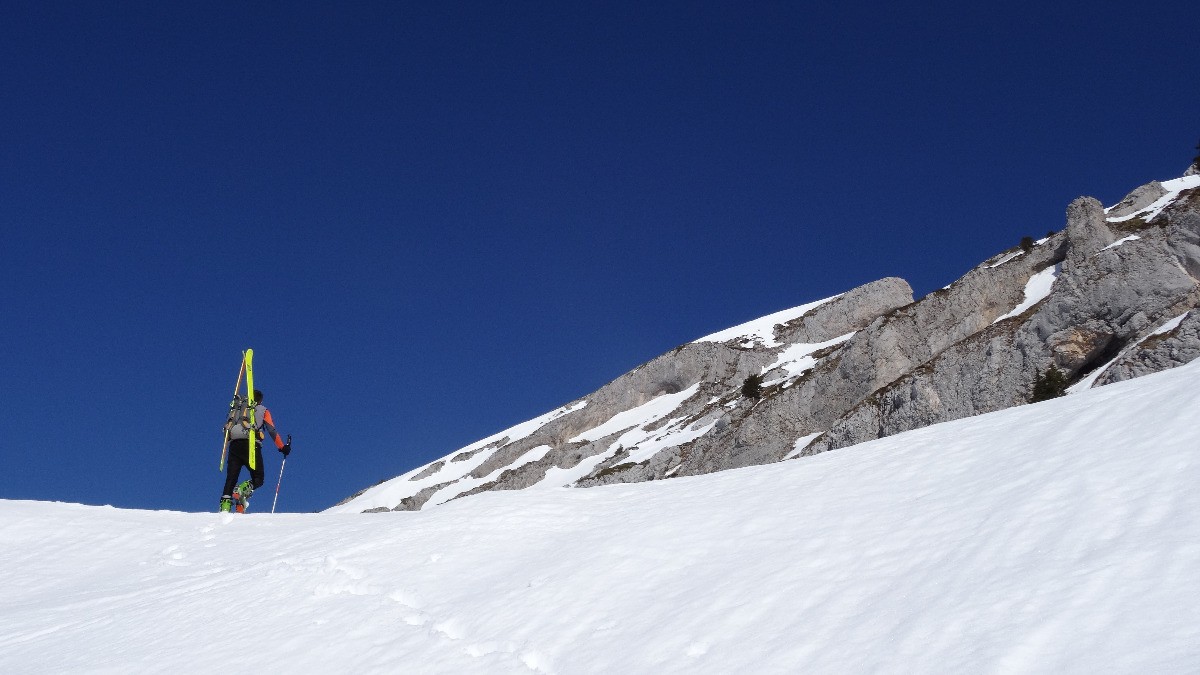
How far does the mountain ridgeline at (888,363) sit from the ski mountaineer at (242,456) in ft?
55.6

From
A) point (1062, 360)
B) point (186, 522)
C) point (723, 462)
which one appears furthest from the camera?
point (723, 462)

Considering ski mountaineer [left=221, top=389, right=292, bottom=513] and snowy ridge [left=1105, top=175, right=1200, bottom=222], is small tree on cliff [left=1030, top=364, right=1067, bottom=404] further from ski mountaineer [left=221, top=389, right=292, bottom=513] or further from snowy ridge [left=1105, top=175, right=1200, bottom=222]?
ski mountaineer [left=221, top=389, right=292, bottom=513]

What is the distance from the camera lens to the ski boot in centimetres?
1816

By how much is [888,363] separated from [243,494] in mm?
41464

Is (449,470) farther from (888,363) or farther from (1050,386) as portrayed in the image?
(1050,386)

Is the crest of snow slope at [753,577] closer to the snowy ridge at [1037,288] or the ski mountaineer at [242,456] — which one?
the ski mountaineer at [242,456]

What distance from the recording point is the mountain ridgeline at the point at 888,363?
37.0m

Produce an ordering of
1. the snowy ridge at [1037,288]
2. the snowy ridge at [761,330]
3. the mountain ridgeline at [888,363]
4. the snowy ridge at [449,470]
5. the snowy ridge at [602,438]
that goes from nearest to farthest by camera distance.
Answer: the mountain ridgeline at [888,363] < the snowy ridge at [1037,288] < the snowy ridge at [602,438] < the snowy ridge at [449,470] < the snowy ridge at [761,330]

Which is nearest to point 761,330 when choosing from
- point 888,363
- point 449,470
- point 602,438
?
point 602,438

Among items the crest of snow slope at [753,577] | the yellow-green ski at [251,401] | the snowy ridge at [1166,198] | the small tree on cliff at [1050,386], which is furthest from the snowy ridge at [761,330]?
the crest of snow slope at [753,577]

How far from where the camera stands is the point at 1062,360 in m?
36.8

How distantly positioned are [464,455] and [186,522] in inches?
2973

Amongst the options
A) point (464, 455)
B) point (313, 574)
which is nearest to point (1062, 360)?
point (313, 574)

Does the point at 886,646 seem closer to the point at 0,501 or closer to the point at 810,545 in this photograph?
the point at 810,545
